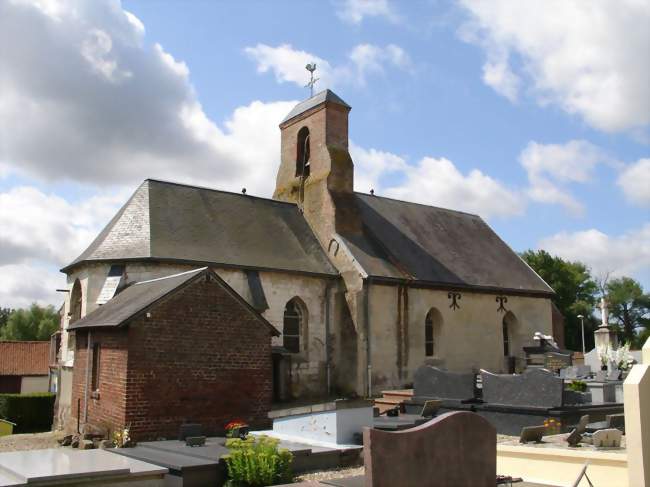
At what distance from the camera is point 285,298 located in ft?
73.1

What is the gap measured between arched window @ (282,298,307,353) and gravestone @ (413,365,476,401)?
17.7 ft

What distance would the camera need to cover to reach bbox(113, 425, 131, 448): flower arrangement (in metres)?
13.1

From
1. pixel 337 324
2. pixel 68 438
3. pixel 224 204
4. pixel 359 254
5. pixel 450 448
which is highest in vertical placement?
pixel 224 204

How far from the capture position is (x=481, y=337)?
88.6ft

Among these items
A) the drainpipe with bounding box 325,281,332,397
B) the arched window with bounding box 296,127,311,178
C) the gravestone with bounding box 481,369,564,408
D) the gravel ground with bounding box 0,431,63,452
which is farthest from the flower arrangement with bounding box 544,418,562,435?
the arched window with bounding box 296,127,311,178

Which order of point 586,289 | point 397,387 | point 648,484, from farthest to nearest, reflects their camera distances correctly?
point 586,289, point 397,387, point 648,484

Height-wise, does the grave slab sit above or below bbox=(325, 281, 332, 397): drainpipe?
below

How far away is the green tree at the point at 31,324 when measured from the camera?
63.8 meters

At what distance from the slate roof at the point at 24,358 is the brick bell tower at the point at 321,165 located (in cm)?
2555

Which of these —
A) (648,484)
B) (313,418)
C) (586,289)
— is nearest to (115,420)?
(313,418)

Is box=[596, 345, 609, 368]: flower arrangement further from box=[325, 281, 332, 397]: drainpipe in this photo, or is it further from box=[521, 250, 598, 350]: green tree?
box=[521, 250, 598, 350]: green tree

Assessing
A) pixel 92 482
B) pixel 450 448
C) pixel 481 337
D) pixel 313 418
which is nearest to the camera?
pixel 450 448

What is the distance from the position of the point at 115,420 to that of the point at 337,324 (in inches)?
419

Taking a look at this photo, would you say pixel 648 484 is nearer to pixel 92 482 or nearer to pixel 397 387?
pixel 92 482
